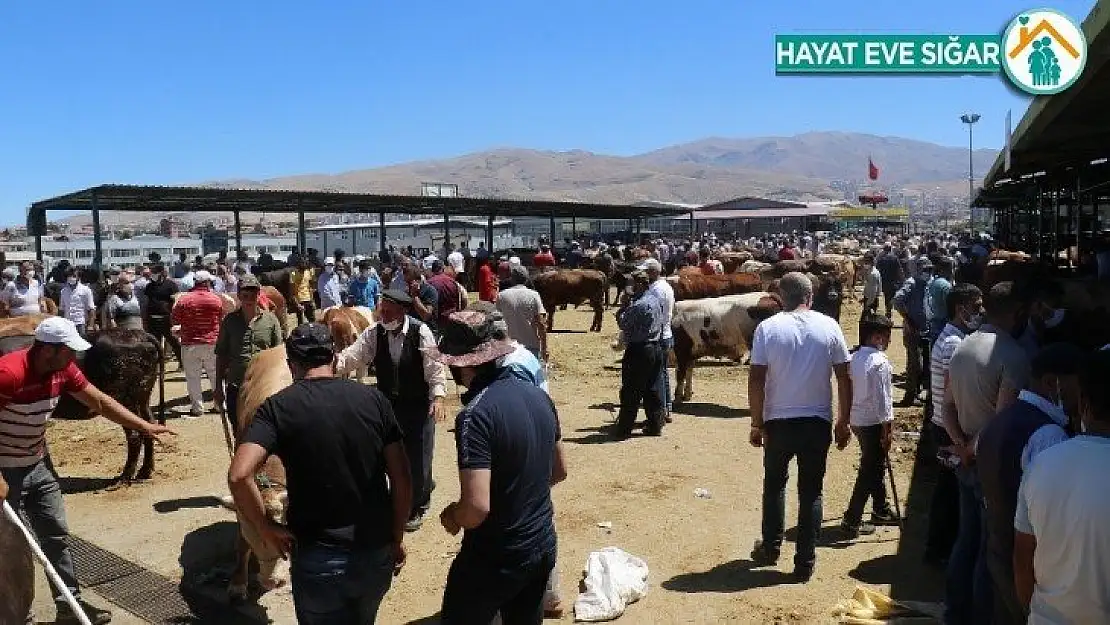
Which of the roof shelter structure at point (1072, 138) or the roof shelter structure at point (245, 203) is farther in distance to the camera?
the roof shelter structure at point (245, 203)

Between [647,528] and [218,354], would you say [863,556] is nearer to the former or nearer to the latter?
[647,528]

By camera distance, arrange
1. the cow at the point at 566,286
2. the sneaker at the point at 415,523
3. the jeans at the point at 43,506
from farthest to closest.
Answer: the cow at the point at 566,286 < the sneaker at the point at 415,523 < the jeans at the point at 43,506

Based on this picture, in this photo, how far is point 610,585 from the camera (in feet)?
18.0

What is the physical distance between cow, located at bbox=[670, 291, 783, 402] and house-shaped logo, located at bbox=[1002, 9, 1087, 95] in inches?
184

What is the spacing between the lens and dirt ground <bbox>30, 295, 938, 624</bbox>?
5.62 metres

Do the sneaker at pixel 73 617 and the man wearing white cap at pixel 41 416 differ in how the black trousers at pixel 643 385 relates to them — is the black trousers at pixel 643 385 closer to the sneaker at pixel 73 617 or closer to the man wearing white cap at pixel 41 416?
the man wearing white cap at pixel 41 416

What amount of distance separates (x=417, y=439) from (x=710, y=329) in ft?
20.8

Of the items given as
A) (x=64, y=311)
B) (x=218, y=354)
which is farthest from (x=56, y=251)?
(x=218, y=354)

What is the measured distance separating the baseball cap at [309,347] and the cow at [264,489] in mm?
963

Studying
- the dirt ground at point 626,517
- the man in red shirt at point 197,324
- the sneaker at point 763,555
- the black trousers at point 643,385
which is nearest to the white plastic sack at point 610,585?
the dirt ground at point 626,517

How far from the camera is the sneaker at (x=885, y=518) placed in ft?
22.1

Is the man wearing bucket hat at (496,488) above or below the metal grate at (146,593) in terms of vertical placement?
above

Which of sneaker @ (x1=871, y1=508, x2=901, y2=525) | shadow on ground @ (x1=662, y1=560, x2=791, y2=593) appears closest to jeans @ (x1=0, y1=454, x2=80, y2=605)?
shadow on ground @ (x1=662, y1=560, x2=791, y2=593)

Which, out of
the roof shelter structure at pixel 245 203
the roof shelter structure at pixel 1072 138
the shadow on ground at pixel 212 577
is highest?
the roof shelter structure at pixel 245 203
